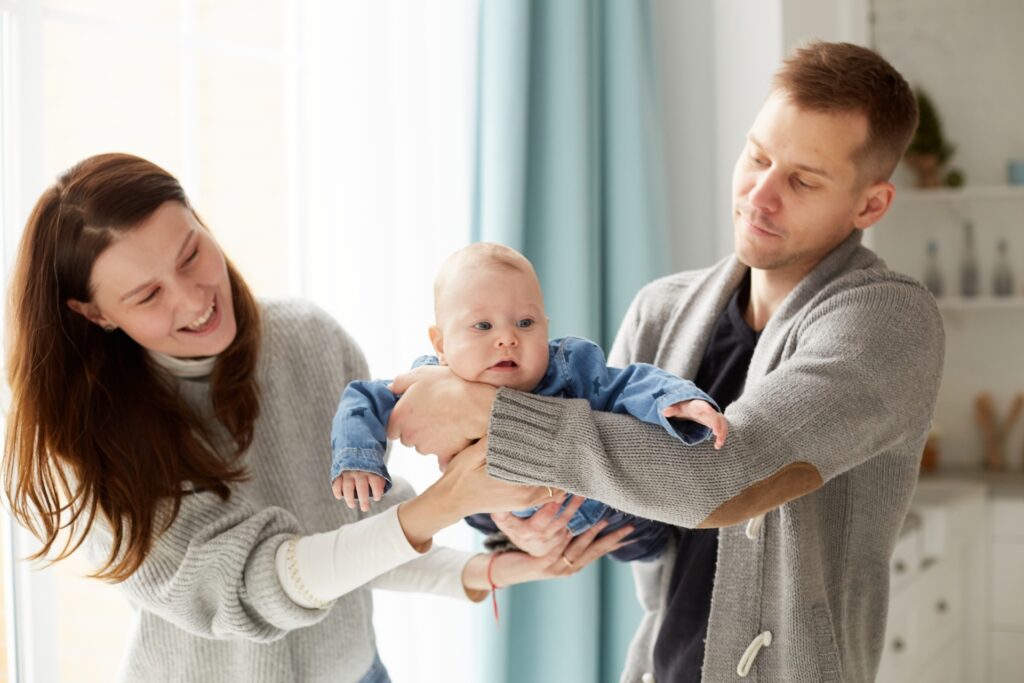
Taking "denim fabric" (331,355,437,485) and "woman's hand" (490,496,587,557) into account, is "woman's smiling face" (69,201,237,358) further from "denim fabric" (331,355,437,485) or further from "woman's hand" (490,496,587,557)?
"woman's hand" (490,496,587,557)

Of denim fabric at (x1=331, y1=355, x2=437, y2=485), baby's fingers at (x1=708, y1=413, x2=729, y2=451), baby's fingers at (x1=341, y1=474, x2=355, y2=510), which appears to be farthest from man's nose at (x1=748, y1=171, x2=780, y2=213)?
baby's fingers at (x1=341, y1=474, x2=355, y2=510)

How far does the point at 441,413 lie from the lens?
1.36 metres

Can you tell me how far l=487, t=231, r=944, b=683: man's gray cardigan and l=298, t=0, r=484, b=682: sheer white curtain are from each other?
0.59m

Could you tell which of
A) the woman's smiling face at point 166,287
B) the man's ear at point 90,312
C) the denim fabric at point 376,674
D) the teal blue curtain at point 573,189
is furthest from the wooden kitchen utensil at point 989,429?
the man's ear at point 90,312

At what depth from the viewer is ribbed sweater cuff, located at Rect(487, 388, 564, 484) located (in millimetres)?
1237

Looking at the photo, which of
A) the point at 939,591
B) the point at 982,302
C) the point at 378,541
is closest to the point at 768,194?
the point at 378,541

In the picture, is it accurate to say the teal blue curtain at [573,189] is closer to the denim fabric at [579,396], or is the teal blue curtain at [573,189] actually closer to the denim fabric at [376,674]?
the denim fabric at [376,674]

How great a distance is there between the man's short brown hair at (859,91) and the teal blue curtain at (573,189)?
0.81 m

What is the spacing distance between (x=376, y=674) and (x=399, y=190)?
0.99m

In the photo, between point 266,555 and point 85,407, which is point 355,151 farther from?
point 266,555

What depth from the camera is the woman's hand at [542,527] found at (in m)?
1.46

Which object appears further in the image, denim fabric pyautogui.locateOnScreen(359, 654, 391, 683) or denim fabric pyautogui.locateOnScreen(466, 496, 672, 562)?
denim fabric pyautogui.locateOnScreen(359, 654, 391, 683)

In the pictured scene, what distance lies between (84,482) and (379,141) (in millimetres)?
975

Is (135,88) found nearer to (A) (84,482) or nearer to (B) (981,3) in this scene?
(A) (84,482)
